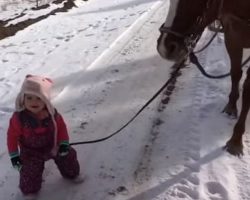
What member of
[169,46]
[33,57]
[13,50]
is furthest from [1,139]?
[13,50]

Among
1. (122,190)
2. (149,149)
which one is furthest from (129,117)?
(122,190)

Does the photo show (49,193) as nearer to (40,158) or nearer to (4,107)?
(40,158)

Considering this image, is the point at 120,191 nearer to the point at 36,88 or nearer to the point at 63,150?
the point at 63,150

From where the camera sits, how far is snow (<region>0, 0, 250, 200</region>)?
3447mm

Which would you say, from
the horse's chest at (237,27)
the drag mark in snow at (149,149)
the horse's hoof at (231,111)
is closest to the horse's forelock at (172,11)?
the horse's chest at (237,27)

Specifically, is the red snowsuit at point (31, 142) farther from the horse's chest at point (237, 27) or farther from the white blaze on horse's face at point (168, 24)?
the horse's chest at point (237, 27)

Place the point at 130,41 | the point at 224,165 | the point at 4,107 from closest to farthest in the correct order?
the point at 224,165 → the point at 4,107 → the point at 130,41

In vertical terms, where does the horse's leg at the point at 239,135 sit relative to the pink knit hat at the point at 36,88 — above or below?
below

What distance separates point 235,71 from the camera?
4.60 metres

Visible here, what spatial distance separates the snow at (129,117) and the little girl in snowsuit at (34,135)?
0.82 feet

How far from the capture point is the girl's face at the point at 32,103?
3.10 metres

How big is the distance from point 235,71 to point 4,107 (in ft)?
8.34

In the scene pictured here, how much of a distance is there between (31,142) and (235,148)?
175cm

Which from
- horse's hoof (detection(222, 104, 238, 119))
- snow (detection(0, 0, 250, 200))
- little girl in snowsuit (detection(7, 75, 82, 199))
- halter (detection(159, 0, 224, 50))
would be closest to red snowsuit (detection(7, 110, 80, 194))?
little girl in snowsuit (detection(7, 75, 82, 199))
